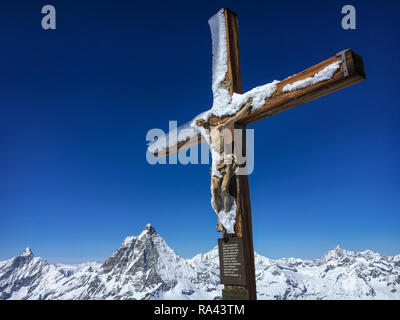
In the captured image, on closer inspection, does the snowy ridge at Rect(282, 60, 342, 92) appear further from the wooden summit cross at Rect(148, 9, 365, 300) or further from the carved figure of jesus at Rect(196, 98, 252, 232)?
the carved figure of jesus at Rect(196, 98, 252, 232)

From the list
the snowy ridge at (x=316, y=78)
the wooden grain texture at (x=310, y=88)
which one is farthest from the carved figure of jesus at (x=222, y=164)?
the snowy ridge at (x=316, y=78)

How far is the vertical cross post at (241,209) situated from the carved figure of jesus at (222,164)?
14 cm

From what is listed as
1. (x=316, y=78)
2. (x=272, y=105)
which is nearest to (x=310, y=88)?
(x=316, y=78)

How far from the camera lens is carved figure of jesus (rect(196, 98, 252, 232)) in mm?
4203

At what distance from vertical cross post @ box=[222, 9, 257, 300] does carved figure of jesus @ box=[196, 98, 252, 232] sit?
0.46 ft

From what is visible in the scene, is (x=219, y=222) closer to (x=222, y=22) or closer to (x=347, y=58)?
(x=347, y=58)

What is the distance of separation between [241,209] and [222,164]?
0.71 meters

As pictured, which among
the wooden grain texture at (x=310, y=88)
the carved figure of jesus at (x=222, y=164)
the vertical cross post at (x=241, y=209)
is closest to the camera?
the wooden grain texture at (x=310, y=88)

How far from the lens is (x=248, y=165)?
172 inches

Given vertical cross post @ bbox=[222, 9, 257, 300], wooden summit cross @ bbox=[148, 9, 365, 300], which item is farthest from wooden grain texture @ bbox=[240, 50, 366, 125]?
vertical cross post @ bbox=[222, 9, 257, 300]

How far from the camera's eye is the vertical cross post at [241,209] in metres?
3.89

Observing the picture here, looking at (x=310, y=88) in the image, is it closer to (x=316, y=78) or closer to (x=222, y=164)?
(x=316, y=78)

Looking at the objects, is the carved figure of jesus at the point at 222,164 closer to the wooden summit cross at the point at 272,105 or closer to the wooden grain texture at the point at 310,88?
the wooden summit cross at the point at 272,105
